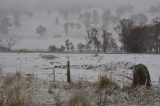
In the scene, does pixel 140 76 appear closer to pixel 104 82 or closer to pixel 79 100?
pixel 104 82

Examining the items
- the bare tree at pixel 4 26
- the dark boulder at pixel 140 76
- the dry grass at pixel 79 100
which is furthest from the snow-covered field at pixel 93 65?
the bare tree at pixel 4 26

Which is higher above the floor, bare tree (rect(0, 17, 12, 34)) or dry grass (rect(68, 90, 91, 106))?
bare tree (rect(0, 17, 12, 34))

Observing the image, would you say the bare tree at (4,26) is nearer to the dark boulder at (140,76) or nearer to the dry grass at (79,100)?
the dark boulder at (140,76)

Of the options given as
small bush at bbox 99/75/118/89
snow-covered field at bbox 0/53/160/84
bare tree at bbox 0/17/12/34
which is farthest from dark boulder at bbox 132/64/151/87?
bare tree at bbox 0/17/12/34

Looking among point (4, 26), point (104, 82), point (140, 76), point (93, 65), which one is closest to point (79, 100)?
point (104, 82)

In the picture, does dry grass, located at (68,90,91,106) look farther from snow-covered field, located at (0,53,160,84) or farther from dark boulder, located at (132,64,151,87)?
snow-covered field, located at (0,53,160,84)

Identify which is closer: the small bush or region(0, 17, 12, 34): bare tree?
the small bush

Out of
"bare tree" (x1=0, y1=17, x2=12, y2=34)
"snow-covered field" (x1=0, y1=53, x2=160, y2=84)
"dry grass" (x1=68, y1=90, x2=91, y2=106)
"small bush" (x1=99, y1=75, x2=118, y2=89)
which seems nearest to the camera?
"dry grass" (x1=68, y1=90, x2=91, y2=106)

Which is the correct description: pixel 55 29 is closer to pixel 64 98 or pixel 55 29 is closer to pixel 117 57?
pixel 117 57

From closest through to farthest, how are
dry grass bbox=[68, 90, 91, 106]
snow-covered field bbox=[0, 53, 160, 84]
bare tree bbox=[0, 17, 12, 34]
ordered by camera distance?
dry grass bbox=[68, 90, 91, 106]
snow-covered field bbox=[0, 53, 160, 84]
bare tree bbox=[0, 17, 12, 34]

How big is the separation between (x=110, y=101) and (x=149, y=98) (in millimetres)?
1098

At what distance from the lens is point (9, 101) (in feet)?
19.6

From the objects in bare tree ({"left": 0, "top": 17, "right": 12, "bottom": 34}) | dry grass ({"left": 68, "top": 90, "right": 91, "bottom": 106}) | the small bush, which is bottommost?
dry grass ({"left": 68, "top": 90, "right": 91, "bottom": 106})

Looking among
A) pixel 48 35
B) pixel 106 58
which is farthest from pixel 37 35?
pixel 106 58
